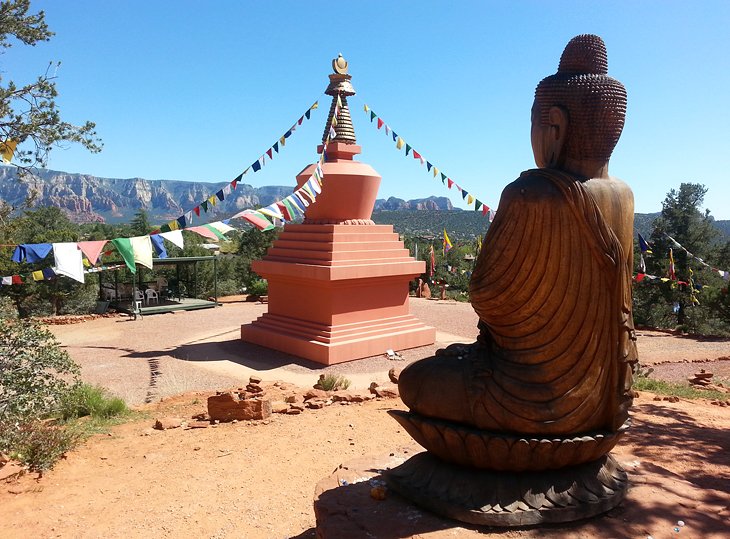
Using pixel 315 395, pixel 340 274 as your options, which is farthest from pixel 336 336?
pixel 315 395

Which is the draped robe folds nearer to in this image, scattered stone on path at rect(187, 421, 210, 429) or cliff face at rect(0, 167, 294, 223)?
scattered stone on path at rect(187, 421, 210, 429)

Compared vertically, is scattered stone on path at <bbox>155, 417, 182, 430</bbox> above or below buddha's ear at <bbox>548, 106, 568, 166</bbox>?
below

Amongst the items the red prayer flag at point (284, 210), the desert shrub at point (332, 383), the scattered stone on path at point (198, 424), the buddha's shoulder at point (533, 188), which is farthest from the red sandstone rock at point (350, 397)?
the buddha's shoulder at point (533, 188)

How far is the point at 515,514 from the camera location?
309 cm

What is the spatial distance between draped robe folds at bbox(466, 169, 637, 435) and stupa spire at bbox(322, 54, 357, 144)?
29.9 feet

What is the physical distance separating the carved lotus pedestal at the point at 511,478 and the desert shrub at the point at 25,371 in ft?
12.8

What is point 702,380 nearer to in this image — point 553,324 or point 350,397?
point 350,397

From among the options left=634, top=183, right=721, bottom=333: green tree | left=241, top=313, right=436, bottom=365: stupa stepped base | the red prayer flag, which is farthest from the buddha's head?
left=634, top=183, right=721, bottom=333: green tree

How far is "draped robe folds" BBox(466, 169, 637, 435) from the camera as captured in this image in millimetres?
3256

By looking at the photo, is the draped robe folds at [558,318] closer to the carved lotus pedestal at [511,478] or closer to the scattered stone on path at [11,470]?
the carved lotus pedestal at [511,478]

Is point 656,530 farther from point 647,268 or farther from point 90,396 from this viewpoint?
point 647,268

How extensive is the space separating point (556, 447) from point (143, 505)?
11.6 feet

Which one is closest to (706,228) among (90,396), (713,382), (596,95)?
(713,382)

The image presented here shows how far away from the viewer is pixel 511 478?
3262mm
